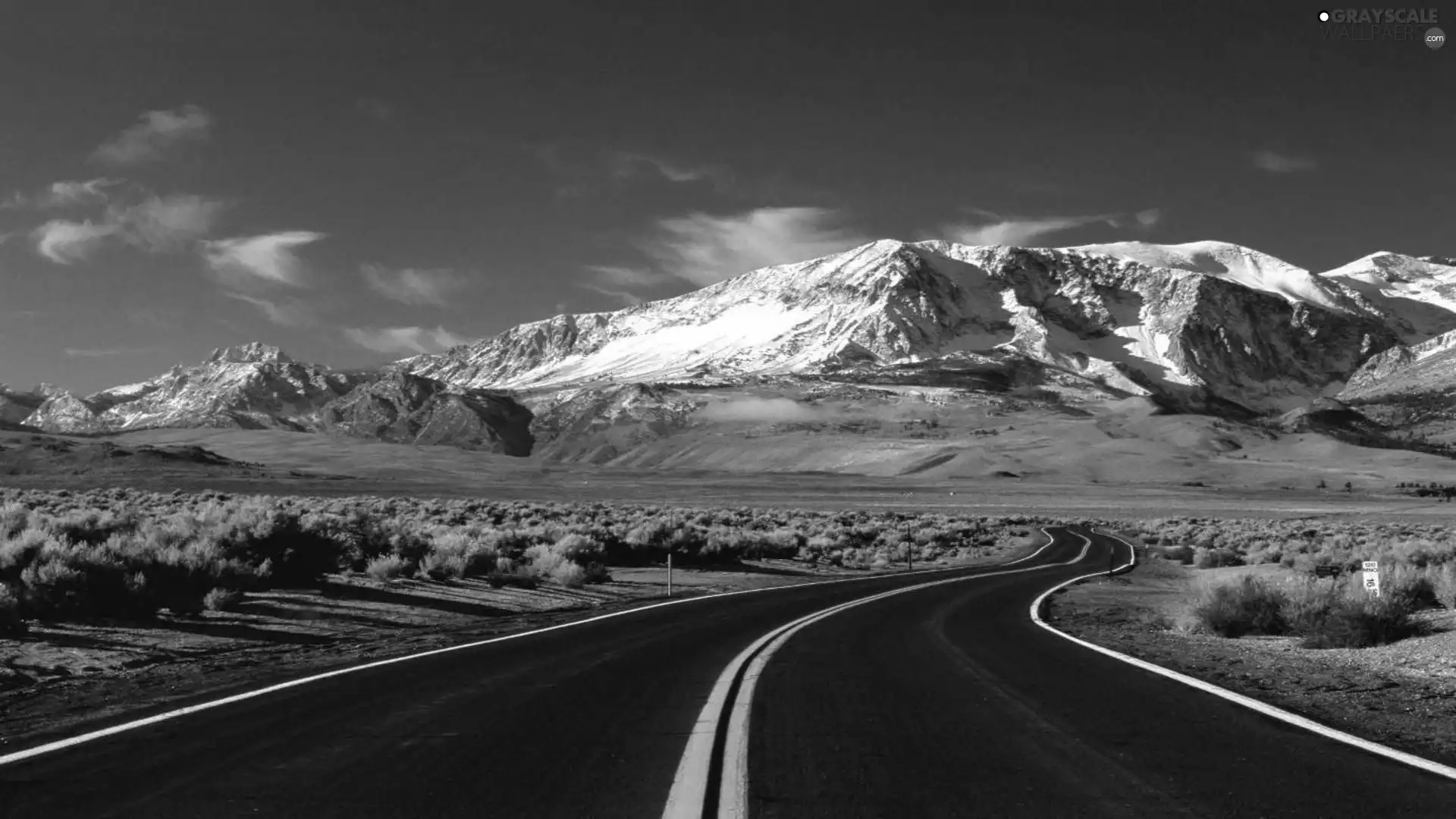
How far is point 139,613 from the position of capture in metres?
14.8

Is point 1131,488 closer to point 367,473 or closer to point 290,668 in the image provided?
point 367,473

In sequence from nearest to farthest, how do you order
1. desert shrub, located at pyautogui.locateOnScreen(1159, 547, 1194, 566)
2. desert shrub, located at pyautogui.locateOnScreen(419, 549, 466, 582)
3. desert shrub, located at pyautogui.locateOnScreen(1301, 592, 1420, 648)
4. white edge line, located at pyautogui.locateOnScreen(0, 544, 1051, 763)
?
white edge line, located at pyautogui.locateOnScreen(0, 544, 1051, 763) → desert shrub, located at pyautogui.locateOnScreen(1301, 592, 1420, 648) → desert shrub, located at pyautogui.locateOnScreen(419, 549, 466, 582) → desert shrub, located at pyautogui.locateOnScreen(1159, 547, 1194, 566)

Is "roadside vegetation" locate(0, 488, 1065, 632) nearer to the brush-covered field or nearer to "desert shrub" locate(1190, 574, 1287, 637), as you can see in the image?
the brush-covered field

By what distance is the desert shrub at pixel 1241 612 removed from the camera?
16344 millimetres

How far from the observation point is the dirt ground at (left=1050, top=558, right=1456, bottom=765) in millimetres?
8086

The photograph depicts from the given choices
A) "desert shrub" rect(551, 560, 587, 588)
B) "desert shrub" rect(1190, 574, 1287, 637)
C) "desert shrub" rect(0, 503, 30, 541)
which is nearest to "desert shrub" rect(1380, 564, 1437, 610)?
"desert shrub" rect(1190, 574, 1287, 637)

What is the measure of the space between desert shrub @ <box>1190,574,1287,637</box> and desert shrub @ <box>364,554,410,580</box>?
14.5m

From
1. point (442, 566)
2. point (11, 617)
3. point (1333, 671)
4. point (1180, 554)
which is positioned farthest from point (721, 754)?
point (1180, 554)

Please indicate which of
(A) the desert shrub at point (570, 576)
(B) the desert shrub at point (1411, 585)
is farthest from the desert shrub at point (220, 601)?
(B) the desert shrub at point (1411, 585)

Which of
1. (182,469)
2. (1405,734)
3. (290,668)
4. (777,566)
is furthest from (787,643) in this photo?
(182,469)

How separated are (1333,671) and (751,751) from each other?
7455 mm

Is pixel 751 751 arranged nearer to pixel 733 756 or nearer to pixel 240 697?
pixel 733 756

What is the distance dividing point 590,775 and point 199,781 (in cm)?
228

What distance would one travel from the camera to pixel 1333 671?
444 inches
